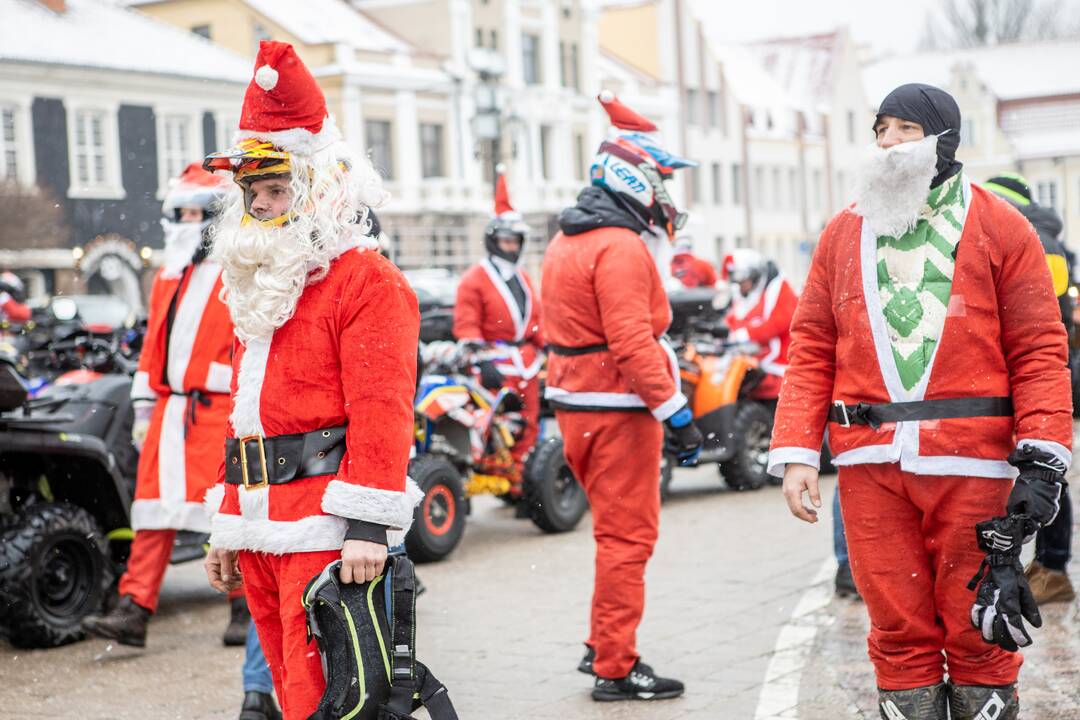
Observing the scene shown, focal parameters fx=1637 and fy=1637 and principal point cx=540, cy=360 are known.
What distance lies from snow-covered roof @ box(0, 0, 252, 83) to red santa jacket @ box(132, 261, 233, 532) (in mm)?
30823

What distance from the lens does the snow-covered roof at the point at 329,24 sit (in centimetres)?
4366

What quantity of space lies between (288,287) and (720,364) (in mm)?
8000

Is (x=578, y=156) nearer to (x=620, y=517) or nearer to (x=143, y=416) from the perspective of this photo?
(x=143, y=416)

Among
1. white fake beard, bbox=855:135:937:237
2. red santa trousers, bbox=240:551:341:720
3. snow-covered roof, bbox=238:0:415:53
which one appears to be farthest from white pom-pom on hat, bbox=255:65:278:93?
snow-covered roof, bbox=238:0:415:53

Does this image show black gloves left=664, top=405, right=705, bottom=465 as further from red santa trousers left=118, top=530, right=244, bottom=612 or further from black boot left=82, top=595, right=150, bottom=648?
black boot left=82, top=595, right=150, bottom=648

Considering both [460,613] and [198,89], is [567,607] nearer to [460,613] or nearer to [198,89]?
[460,613]

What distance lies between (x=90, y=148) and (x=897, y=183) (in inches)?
1392

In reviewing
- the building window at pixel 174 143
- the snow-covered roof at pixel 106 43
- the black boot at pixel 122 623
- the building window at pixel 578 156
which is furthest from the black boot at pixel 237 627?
the building window at pixel 578 156

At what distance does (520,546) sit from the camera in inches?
376

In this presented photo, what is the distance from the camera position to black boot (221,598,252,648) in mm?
6824

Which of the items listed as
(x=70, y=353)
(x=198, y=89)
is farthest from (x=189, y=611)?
(x=198, y=89)

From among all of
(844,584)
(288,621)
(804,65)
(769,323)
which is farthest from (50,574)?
(804,65)

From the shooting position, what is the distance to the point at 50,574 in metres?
7.02

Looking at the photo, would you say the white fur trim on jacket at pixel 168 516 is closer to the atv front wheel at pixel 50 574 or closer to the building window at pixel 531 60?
the atv front wheel at pixel 50 574
